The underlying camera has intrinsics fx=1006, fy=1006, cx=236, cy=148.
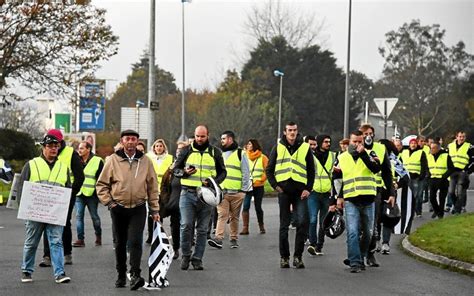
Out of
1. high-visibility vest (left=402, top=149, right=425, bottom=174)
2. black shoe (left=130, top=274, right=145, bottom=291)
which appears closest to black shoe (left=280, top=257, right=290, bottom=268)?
black shoe (left=130, top=274, right=145, bottom=291)

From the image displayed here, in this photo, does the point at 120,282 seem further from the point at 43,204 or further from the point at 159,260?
the point at 43,204

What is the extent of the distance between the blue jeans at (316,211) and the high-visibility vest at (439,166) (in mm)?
7682

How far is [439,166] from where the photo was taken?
22.7 m

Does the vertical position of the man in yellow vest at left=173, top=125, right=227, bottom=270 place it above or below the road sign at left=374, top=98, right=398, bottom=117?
below

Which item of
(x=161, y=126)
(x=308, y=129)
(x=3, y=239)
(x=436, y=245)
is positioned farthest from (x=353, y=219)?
(x=308, y=129)

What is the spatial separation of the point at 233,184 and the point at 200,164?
3345 mm

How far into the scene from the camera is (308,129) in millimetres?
79625

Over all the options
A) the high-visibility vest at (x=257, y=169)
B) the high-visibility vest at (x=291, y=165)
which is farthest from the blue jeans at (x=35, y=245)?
the high-visibility vest at (x=257, y=169)

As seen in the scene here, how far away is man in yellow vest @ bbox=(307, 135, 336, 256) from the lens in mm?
15125

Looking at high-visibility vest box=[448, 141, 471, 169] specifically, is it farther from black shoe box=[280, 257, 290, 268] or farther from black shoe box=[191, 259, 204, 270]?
black shoe box=[191, 259, 204, 270]

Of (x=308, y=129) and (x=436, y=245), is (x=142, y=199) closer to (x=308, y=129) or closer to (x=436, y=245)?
(x=436, y=245)

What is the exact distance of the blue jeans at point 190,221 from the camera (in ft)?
42.4

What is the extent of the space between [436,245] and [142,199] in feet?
19.4

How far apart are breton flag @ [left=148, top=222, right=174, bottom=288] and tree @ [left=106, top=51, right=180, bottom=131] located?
217 ft
